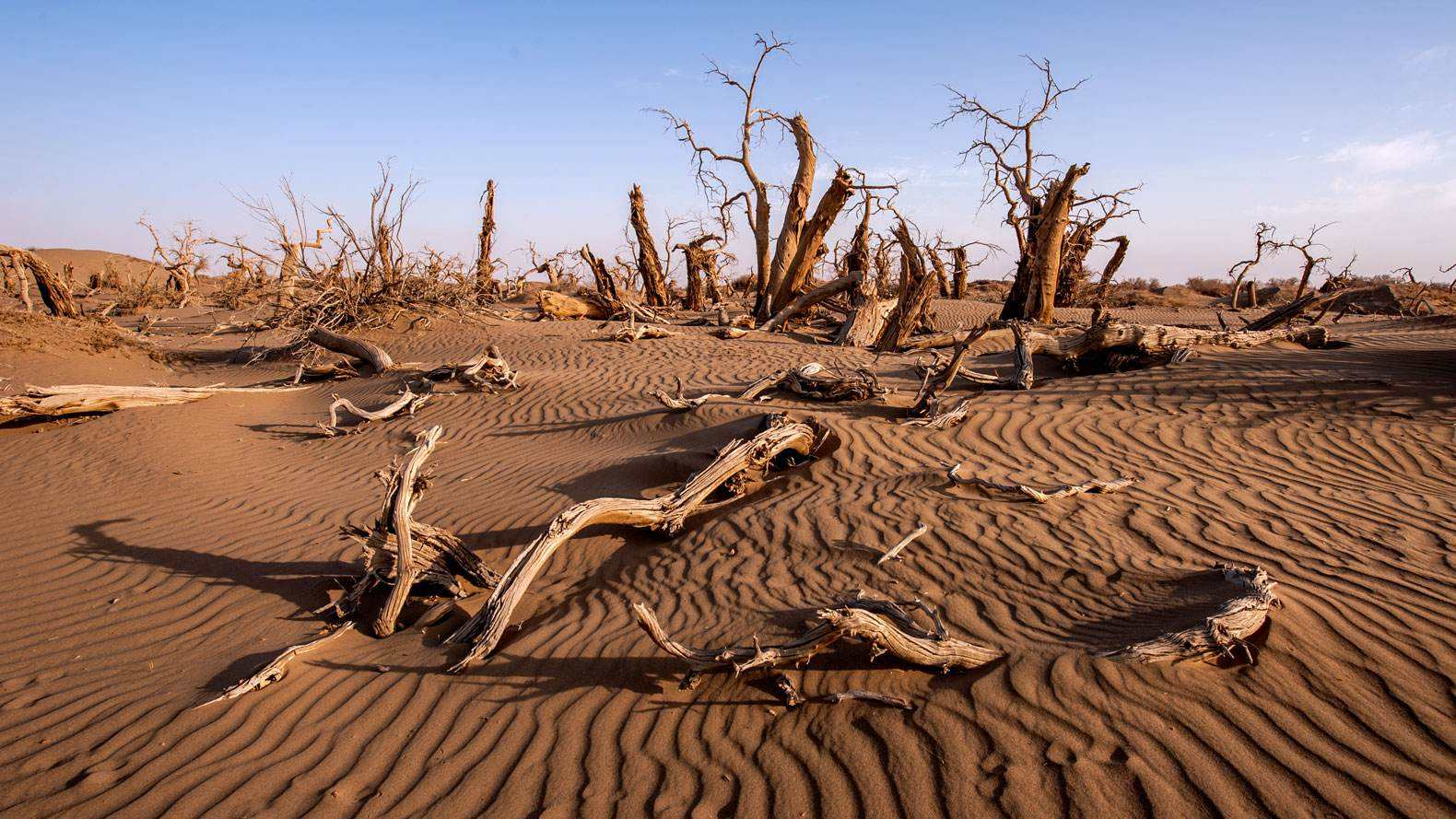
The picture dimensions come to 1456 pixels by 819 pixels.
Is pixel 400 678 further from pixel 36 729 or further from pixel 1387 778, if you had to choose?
pixel 1387 778

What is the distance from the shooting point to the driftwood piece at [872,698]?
8.88ft

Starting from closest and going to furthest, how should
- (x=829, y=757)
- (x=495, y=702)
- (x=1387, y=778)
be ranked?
(x=1387, y=778), (x=829, y=757), (x=495, y=702)

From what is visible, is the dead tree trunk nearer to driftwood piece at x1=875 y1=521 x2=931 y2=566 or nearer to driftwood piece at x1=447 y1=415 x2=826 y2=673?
driftwood piece at x1=447 y1=415 x2=826 y2=673

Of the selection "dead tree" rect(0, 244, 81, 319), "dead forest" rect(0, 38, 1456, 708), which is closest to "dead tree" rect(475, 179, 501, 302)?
"dead forest" rect(0, 38, 1456, 708)

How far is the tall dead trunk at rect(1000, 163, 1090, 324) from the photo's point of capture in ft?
38.1

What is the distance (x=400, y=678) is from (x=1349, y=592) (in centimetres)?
430

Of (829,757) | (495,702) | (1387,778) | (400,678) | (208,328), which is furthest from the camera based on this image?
(208,328)

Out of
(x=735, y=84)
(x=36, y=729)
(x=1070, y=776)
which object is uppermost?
(x=735, y=84)

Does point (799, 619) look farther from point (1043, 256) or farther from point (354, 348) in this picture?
point (1043, 256)

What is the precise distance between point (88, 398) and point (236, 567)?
505 centimetres

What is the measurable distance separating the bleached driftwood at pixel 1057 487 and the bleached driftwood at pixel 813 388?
7.31 feet

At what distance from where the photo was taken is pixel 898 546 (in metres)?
3.95

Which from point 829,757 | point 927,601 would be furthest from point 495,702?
point 927,601

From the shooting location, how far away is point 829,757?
2.56 meters
